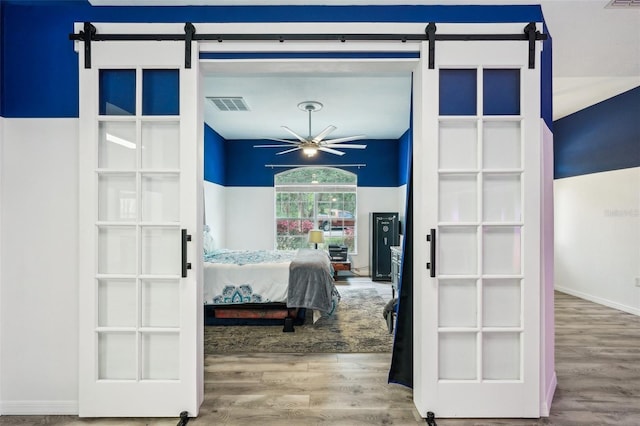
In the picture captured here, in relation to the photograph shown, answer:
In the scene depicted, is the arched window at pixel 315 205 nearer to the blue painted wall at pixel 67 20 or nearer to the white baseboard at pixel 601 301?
the white baseboard at pixel 601 301

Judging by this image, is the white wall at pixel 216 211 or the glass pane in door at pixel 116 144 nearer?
the glass pane in door at pixel 116 144

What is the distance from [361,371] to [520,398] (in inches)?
45.2

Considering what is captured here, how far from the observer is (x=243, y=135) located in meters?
6.74

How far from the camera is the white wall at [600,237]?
434cm

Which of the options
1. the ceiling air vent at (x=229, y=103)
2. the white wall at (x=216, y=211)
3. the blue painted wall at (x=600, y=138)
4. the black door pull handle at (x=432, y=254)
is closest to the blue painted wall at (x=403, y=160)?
the blue painted wall at (x=600, y=138)

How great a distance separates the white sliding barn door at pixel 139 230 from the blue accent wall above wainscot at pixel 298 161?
507cm

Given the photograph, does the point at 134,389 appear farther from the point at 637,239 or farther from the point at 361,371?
the point at 637,239

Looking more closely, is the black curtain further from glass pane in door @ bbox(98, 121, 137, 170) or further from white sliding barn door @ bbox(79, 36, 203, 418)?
glass pane in door @ bbox(98, 121, 137, 170)

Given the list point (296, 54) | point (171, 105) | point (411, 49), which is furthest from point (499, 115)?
point (171, 105)

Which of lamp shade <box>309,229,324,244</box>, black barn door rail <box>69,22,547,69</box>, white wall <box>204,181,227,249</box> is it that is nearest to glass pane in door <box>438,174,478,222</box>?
black barn door rail <box>69,22,547,69</box>

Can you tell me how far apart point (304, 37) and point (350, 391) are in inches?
96.0

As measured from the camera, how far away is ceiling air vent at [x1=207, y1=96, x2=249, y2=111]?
15.0ft

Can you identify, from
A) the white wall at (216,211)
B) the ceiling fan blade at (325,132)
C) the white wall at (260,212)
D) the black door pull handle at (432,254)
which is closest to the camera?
the black door pull handle at (432,254)

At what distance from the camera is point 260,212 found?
282 inches
